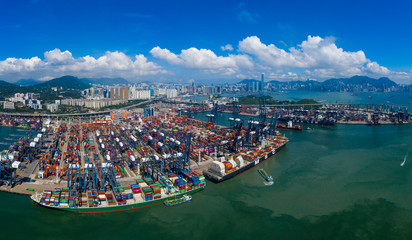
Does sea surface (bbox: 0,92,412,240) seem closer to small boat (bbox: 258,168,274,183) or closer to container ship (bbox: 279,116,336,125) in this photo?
small boat (bbox: 258,168,274,183)

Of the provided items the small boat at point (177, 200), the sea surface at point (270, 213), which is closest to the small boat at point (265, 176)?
the sea surface at point (270, 213)

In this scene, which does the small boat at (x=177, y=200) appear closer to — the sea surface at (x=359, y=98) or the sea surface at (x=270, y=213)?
the sea surface at (x=270, y=213)

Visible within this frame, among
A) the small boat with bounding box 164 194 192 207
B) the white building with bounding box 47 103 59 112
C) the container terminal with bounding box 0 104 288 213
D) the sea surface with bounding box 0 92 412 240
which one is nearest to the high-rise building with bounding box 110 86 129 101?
the white building with bounding box 47 103 59 112

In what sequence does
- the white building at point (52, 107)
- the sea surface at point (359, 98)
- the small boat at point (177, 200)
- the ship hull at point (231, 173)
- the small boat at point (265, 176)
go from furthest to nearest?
the sea surface at point (359, 98), the white building at point (52, 107), the small boat at point (265, 176), the ship hull at point (231, 173), the small boat at point (177, 200)

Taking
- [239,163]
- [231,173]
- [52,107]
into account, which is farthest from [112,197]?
[52,107]

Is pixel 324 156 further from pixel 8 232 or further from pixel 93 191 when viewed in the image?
pixel 8 232
